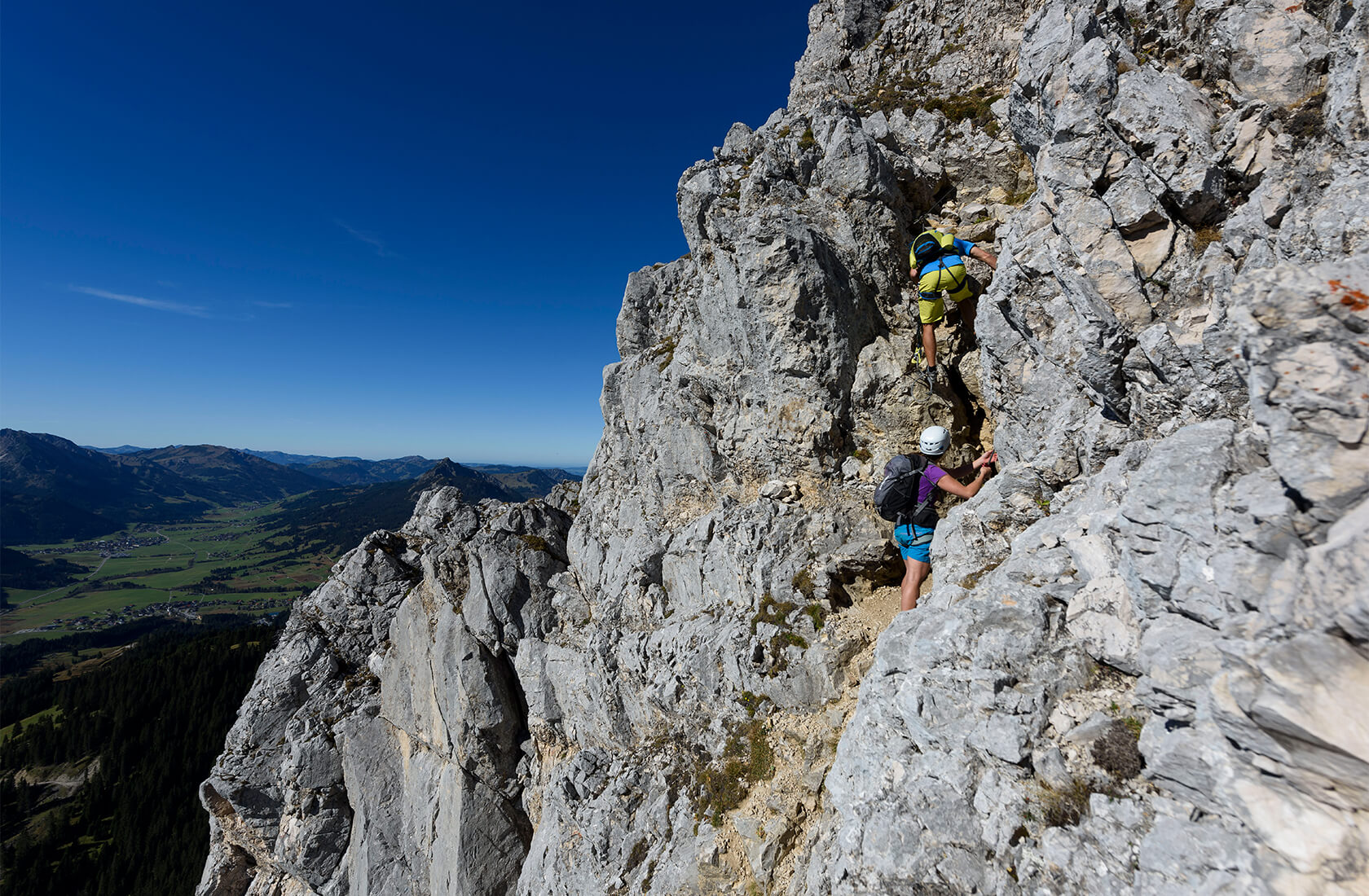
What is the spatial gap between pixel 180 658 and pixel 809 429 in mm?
131449

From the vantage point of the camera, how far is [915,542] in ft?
40.5

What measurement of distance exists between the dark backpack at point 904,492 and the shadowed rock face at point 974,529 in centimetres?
140

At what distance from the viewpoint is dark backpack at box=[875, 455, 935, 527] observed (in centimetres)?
1223

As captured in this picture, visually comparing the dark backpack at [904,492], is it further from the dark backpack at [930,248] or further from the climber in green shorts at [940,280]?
the dark backpack at [930,248]

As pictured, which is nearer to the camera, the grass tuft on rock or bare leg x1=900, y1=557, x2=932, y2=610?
the grass tuft on rock

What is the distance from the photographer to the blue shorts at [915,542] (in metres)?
12.2

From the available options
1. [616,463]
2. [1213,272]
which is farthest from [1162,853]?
[616,463]

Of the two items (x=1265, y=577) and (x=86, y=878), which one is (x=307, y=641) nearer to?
(x=1265, y=577)

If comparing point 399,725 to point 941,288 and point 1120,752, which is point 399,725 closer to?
point 1120,752

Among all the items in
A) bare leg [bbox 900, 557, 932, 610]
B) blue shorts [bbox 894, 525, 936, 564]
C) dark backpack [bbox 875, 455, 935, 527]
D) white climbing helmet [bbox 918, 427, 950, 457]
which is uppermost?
white climbing helmet [bbox 918, 427, 950, 457]

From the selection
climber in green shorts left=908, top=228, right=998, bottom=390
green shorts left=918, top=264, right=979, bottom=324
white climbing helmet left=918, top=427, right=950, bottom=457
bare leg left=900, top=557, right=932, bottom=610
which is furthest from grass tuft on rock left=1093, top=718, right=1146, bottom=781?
green shorts left=918, top=264, right=979, bottom=324

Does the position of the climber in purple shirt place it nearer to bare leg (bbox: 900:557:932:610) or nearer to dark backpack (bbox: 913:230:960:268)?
bare leg (bbox: 900:557:932:610)

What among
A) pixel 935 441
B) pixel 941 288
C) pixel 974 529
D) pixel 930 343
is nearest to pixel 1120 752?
pixel 974 529

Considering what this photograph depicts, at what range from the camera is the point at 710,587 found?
18016mm
